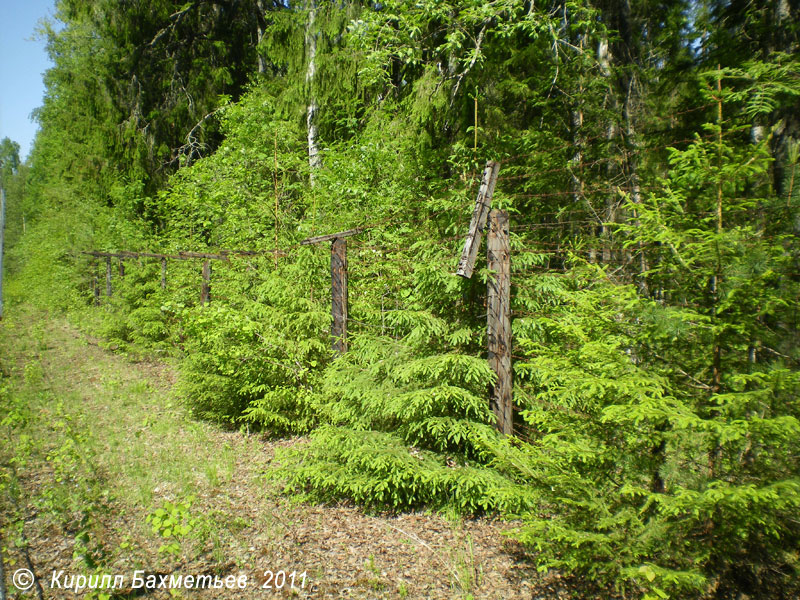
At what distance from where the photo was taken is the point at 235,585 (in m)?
3.14

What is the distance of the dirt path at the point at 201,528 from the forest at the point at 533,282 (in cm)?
30

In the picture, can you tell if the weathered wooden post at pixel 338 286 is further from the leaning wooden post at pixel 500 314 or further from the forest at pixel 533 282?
the leaning wooden post at pixel 500 314

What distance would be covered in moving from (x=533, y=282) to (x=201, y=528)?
3327mm

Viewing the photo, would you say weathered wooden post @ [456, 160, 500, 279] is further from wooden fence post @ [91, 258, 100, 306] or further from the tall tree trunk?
wooden fence post @ [91, 258, 100, 306]

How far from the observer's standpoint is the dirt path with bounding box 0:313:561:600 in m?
3.16

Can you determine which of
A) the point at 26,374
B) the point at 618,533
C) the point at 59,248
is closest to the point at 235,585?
the point at 618,533

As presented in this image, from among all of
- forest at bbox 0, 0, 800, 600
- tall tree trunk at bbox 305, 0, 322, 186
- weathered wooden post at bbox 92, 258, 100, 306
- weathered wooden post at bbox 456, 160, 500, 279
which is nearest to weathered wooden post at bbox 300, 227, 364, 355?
forest at bbox 0, 0, 800, 600

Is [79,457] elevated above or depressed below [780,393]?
below

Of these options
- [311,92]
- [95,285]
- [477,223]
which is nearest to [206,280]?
[311,92]

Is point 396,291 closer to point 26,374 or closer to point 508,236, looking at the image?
point 508,236

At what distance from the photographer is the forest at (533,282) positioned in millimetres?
2520

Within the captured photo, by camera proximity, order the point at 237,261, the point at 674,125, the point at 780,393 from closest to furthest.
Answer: the point at 780,393 < the point at 237,261 < the point at 674,125

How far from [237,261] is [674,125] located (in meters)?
7.40

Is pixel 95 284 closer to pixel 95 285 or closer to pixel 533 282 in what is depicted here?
pixel 95 285
